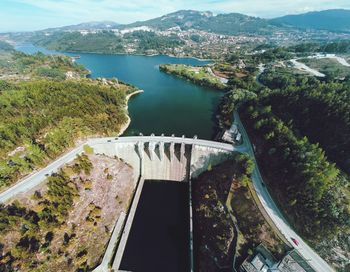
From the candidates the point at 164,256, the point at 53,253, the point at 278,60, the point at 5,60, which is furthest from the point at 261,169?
the point at 5,60

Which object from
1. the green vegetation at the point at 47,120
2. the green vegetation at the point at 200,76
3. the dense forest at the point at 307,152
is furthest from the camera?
the green vegetation at the point at 200,76

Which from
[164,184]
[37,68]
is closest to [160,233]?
[164,184]

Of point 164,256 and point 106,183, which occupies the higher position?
point 106,183

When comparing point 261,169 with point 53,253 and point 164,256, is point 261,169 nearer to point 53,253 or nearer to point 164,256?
point 164,256

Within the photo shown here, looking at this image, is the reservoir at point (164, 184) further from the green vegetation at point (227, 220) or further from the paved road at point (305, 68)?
the paved road at point (305, 68)

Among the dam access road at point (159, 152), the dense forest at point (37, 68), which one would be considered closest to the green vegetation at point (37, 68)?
the dense forest at point (37, 68)

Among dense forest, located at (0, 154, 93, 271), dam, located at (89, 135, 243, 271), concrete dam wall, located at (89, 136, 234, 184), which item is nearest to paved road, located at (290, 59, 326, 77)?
dam, located at (89, 135, 243, 271)
